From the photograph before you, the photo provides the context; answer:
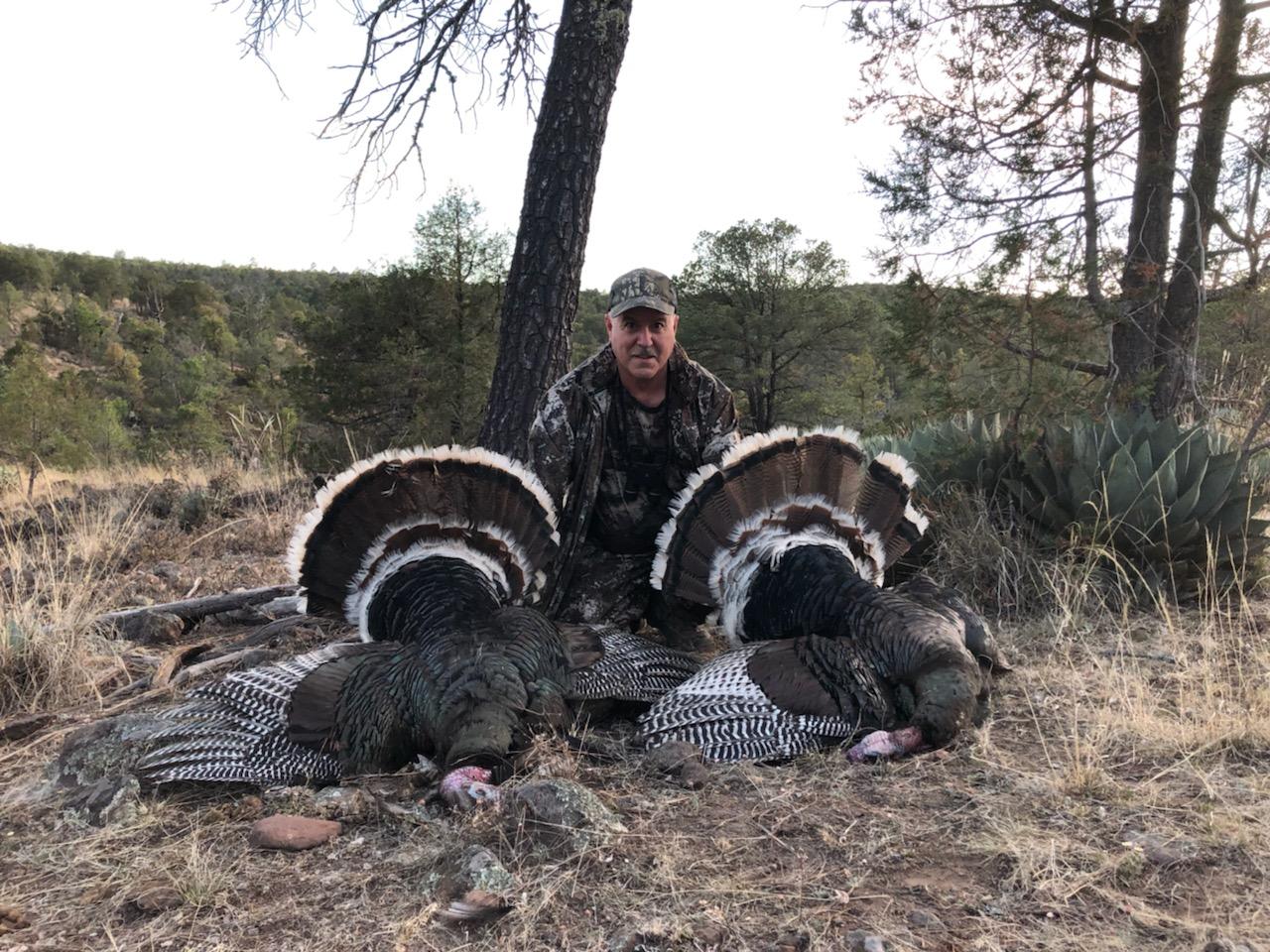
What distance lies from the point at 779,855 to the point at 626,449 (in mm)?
2563

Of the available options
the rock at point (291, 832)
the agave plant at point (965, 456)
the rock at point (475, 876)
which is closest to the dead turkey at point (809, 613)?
the rock at point (475, 876)

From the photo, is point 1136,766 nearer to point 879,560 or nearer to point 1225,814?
point 1225,814

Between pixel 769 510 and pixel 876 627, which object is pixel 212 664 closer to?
pixel 769 510

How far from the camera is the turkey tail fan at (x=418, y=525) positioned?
3.40 m

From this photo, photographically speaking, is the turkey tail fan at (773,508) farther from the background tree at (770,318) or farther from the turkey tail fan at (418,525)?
the background tree at (770,318)

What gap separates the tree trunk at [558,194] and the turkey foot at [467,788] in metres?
3.19

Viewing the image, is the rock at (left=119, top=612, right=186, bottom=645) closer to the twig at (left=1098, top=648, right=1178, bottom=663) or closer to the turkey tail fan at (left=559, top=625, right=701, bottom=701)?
the turkey tail fan at (left=559, top=625, right=701, bottom=701)

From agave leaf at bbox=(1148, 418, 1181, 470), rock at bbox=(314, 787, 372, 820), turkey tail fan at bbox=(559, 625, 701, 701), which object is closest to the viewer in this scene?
rock at bbox=(314, 787, 372, 820)

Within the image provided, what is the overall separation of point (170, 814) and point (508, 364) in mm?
3388

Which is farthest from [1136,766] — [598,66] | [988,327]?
[598,66]

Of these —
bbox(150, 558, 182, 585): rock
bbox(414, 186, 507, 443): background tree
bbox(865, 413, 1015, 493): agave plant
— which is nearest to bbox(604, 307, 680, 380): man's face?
bbox(865, 413, 1015, 493): agave plant

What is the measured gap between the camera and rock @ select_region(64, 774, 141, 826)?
2318 mm

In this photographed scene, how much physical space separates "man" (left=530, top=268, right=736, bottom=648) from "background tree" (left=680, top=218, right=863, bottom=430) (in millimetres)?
32465

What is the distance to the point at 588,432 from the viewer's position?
4.08m
